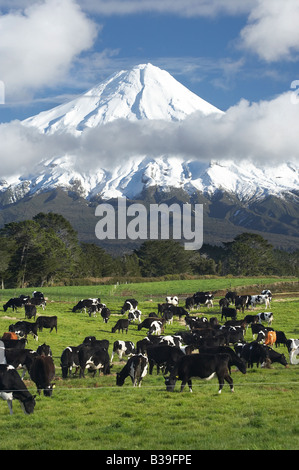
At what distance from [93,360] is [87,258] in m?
80.6

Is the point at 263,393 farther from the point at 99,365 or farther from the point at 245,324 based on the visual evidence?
the point at 245,324

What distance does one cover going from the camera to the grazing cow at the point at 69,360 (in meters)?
20.9

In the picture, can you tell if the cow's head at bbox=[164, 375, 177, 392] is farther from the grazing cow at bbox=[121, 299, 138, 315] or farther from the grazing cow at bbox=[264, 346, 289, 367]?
the grazing cow at bbox=[121, 299, 138, 315]

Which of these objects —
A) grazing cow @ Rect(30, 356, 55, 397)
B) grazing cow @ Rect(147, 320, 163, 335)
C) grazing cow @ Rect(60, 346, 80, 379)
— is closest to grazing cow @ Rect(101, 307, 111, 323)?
grazing cow @ Rect(147, 320, 163, 335)

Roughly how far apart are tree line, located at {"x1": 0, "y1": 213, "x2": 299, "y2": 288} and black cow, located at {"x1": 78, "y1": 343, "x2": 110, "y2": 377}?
5415cm

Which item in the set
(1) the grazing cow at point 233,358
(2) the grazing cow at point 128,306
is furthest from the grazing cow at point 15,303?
(1) the grazing cow at point 233,358

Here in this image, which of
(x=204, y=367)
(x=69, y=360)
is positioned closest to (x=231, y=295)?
(x=69, y=360)

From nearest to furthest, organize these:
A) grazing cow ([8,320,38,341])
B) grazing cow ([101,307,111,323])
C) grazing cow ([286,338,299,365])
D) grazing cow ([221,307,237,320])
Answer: grazing cow ([286,338,299,365]) → grazing cow ([8,320,38,341]) → grazing cow ([101,307,111,323]) → grazing cow ([221,307,237,320])

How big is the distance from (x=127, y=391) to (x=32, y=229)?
61.7 m

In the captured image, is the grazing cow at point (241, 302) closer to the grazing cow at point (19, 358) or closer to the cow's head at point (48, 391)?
the grazing cow at point (19, 358)

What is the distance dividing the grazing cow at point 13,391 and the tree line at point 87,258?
60145mm

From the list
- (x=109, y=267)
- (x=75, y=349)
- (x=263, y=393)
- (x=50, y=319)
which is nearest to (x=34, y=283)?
(x=109, y=267)

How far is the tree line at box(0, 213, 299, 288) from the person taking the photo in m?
76.4
